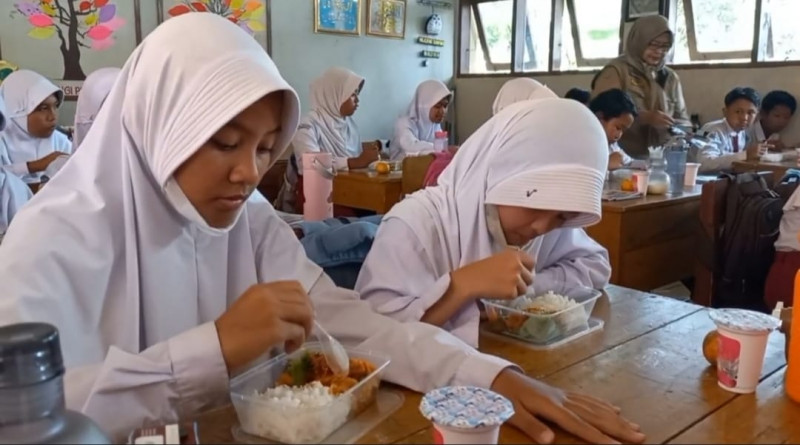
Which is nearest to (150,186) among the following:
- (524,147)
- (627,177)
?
(524,147)

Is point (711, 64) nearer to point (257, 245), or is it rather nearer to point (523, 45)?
point (523, 45)

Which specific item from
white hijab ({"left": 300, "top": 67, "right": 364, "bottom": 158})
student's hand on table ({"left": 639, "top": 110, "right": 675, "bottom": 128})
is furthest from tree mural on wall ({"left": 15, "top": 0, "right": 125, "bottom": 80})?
student's hand on table ({"left": 639, "top": 110, "right": 675, "bottom": 128})

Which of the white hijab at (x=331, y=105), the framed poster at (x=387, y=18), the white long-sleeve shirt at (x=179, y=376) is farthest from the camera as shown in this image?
the framed poster at (x=387, y=18)

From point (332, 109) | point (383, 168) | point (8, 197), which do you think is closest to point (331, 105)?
point (332, 109)

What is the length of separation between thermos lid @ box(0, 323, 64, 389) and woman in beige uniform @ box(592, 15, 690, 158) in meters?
4.36

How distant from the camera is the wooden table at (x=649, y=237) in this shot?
2.90 metres

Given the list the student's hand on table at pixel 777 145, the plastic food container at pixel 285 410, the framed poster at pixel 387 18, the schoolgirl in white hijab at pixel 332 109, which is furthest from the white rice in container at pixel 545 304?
the framed poster at pixel 387 18

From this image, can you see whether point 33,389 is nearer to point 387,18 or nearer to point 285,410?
point 285,410

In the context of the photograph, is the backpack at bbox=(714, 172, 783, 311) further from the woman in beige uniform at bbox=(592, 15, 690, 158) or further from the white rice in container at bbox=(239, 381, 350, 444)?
the white rice in container at bbox=(239, 381, 350, 444)

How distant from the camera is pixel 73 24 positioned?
4875mm

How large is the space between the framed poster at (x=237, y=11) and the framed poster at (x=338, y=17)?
0.53 metres

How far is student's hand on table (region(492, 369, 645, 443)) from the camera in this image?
0.85 metres

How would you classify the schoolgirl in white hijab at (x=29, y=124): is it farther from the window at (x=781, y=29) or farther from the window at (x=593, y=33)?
the window at (x=781, y=29)

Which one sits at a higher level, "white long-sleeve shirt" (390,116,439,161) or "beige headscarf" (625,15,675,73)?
"beige headscarf" (625,15,675,73)
